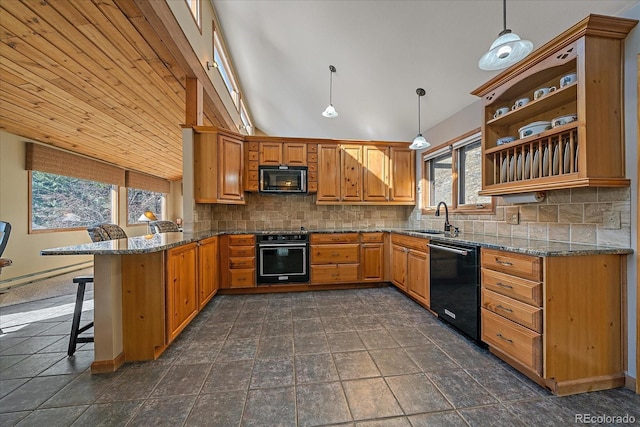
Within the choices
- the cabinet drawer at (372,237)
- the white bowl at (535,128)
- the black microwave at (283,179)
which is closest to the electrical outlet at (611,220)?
the white bowl at (535,128)

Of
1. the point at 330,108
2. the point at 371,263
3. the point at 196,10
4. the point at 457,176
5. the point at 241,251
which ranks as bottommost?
the point at 371,263

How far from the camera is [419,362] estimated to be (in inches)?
73.4

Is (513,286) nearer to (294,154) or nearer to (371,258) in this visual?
(371,258)

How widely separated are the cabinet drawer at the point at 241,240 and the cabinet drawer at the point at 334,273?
95 cm

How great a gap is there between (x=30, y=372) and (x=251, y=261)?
2.10 metres

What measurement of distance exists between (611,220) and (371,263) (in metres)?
2.50

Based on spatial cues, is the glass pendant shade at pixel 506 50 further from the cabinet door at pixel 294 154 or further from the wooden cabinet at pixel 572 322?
the cabinet door at pixel 294 154

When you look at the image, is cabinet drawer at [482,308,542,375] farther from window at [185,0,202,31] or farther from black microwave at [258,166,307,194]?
window at [185,0,202,31]

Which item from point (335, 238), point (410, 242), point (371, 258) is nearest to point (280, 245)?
point (335, 238)

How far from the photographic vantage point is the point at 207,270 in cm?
301

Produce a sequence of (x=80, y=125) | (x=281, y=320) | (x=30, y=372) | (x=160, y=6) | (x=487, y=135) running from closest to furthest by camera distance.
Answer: (x=30, y=372)
(x=160, y=6)
(x=487, y=135)
(x=281, y=320)
(x=80, y=125)

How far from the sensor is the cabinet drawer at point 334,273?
12.0 ft

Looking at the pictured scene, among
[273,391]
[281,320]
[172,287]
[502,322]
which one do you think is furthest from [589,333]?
[172,287]

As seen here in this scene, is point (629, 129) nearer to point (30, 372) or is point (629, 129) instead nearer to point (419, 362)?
point (419, 362)
